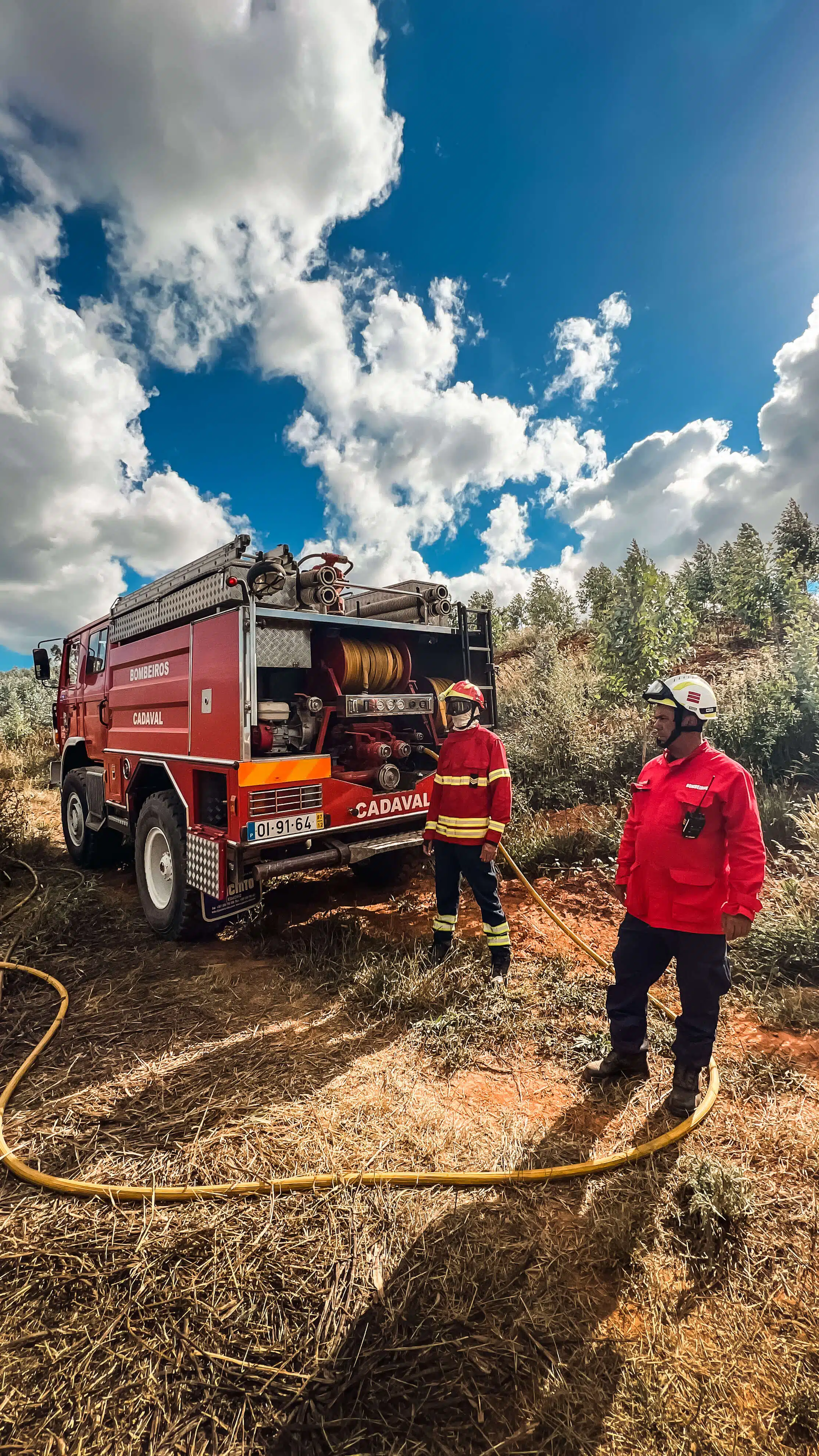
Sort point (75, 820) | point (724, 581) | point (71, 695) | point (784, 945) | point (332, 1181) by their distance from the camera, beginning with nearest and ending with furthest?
point (332, 1181) < point (784, 945) < point (75, 820) < point (71, 695) < point (724, 581)

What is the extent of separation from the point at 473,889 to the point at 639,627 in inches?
339

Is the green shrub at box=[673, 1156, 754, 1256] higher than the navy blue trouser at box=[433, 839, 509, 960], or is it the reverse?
the navy blue trouser at box=[433, 839, 509, 960]

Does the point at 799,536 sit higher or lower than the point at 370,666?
higher

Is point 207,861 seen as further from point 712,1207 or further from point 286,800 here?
point 712,1207

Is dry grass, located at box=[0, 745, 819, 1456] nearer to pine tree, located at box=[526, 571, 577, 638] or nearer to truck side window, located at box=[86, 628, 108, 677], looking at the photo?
truck side window, located at box=[86, 628, 108, 677]

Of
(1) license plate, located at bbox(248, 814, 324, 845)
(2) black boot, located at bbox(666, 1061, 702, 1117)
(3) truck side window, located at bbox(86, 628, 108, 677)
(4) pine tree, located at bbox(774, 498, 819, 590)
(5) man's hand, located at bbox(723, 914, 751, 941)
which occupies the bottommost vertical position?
(2) black boot, located at bbox(666, 1061, 702, 1117)

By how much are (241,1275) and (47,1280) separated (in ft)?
2.09

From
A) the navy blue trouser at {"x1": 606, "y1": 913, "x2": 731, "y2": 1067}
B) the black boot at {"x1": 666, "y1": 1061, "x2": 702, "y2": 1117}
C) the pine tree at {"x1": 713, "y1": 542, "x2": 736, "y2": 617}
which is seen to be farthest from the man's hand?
the pine tree at {"x1": 713, "y1": 542, "x2": 736, "y2": 617}

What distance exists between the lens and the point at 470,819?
4.07 metres

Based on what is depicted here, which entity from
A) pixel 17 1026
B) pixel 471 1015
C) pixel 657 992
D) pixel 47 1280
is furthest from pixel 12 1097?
pixel 657 992

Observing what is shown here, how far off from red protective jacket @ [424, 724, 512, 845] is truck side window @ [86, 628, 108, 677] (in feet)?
14.8

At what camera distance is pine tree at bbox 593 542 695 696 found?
11.2 meters

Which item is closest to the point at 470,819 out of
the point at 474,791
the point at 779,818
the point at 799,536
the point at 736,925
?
the point at 474,791

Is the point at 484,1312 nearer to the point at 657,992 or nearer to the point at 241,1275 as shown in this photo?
the point at 241,1275
